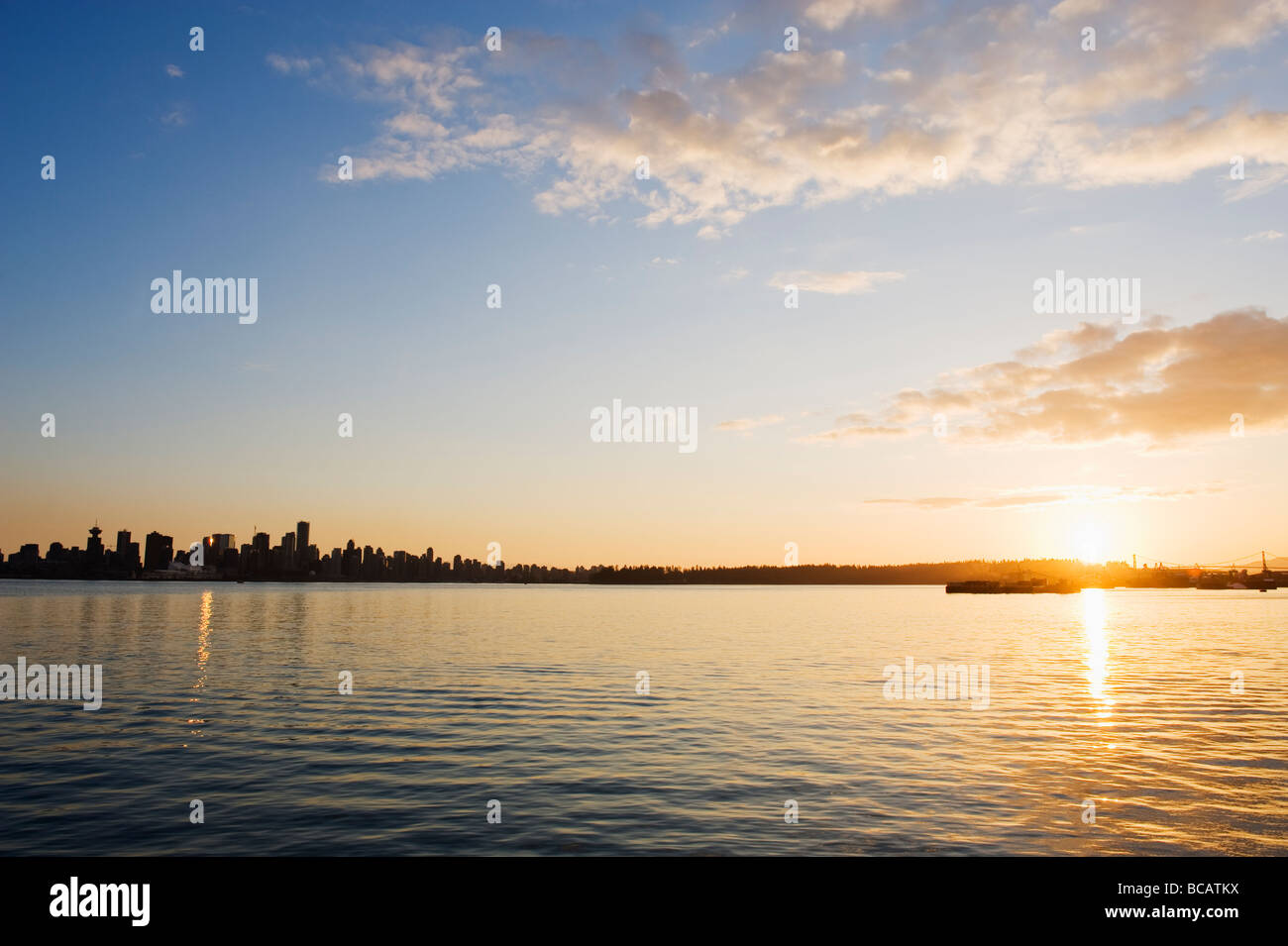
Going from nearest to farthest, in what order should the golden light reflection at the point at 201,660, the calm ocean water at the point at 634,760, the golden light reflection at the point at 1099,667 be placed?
the calm ocean water at the point at 634,760 → the golden light reflection at the point at 201,660 → the golden light reflection at the point at 1099,667

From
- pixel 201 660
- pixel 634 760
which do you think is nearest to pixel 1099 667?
pixel 634 760

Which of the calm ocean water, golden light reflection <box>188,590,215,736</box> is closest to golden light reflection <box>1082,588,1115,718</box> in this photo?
the calm ocean water

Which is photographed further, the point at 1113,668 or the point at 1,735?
the point at 1113,668

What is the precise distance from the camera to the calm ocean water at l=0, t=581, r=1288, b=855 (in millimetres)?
20172

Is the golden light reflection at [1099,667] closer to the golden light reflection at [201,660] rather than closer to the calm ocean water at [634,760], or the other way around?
the calm ocean water at [634,760]

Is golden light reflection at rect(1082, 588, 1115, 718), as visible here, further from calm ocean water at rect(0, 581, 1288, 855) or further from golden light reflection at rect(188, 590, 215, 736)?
golden light reflection at rect(188, 590, 215, 736)

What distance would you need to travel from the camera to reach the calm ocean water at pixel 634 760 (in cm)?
2017

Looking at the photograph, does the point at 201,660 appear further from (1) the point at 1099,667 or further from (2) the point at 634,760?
(1) the point at 1099,667

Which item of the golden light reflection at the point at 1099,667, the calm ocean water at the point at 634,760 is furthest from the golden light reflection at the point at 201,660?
the golden light reflection at the point at 1099,667

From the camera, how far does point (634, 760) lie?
95.1ft
